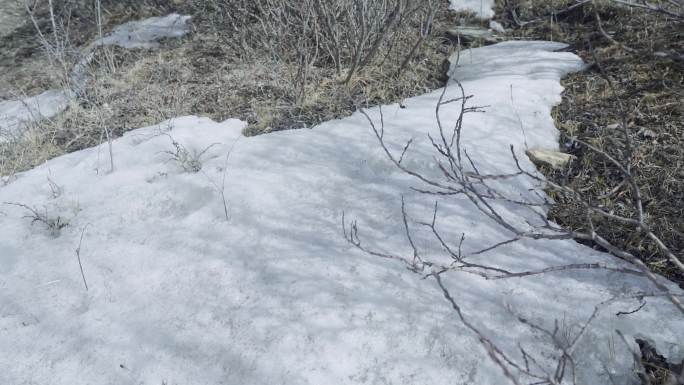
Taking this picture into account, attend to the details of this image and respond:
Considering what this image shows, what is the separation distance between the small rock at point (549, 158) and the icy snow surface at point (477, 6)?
8.57 ft

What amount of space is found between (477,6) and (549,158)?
2.89 meters

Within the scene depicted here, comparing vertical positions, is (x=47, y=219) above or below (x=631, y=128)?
below

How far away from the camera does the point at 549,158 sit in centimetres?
260

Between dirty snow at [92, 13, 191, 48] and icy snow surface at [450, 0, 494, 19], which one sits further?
dirty snow at [92, 13, 191, 48]

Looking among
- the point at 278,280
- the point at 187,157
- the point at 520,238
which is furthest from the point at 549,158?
the point at 187,157

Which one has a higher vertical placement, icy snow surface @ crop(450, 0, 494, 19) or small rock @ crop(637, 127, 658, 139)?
icy snow surface @ crop(450, 0, 494, 19)

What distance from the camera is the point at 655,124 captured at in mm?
2693

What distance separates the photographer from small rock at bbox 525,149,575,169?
2.57 meters

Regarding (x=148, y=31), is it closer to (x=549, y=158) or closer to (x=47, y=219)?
(x=47, y=219)

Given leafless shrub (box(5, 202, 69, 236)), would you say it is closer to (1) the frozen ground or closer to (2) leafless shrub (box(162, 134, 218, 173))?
(2) leafless shrub (box(162, 134, 218, 173))

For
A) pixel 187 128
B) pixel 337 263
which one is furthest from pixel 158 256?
pixel 187 128

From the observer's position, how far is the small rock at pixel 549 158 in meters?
2.57

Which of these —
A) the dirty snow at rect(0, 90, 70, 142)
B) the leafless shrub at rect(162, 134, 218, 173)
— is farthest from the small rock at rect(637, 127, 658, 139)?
the dirty snow at rect(0, 90, 70, 142)

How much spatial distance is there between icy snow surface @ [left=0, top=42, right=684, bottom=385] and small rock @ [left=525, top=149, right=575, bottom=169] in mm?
114
